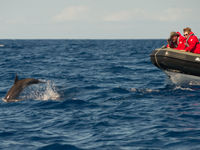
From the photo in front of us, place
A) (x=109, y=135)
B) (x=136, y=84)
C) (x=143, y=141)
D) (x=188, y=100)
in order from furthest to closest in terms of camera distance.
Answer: (x=136, y=84) < (x=188, y=100) < (x=109, y=135) < (x=143, y=141)

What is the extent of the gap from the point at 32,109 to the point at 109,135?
12.1ft

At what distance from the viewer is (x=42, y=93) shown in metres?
12.8

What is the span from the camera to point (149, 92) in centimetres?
1273

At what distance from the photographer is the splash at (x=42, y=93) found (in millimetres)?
11891

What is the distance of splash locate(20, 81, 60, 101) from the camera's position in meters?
11.9

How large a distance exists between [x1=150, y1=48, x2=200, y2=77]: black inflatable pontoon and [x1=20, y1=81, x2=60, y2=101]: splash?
198 inches

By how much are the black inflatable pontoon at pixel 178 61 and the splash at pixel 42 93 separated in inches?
198

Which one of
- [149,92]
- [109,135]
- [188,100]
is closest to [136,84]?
[149,92]

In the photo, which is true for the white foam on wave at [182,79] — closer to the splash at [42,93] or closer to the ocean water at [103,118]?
the ocean water at [103,118]

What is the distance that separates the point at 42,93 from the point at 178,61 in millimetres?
6088
